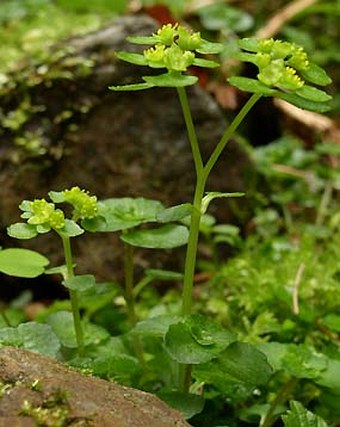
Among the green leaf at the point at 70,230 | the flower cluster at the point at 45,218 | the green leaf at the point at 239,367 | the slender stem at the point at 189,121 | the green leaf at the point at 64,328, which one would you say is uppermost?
the slender stem at the point at 189,121

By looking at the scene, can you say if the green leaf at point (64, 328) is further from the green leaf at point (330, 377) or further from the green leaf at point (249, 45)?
the green leaf at point (249, 45)

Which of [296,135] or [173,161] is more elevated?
[173,161]

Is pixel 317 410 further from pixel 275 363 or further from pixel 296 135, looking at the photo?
pixel 296 135

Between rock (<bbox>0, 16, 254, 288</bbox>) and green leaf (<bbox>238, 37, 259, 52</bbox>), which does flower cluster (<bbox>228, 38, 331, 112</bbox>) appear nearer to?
green leaf (<bbox>238, 37, 259, 52</bbox>)

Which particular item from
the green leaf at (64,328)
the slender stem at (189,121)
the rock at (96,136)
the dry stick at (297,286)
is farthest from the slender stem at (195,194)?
the rock at (96,136)

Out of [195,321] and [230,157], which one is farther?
[230,157]

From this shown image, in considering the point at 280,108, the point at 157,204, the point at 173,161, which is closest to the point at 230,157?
the point at 173,161

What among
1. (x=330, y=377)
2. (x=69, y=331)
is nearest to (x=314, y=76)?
(x=330, y=377)
